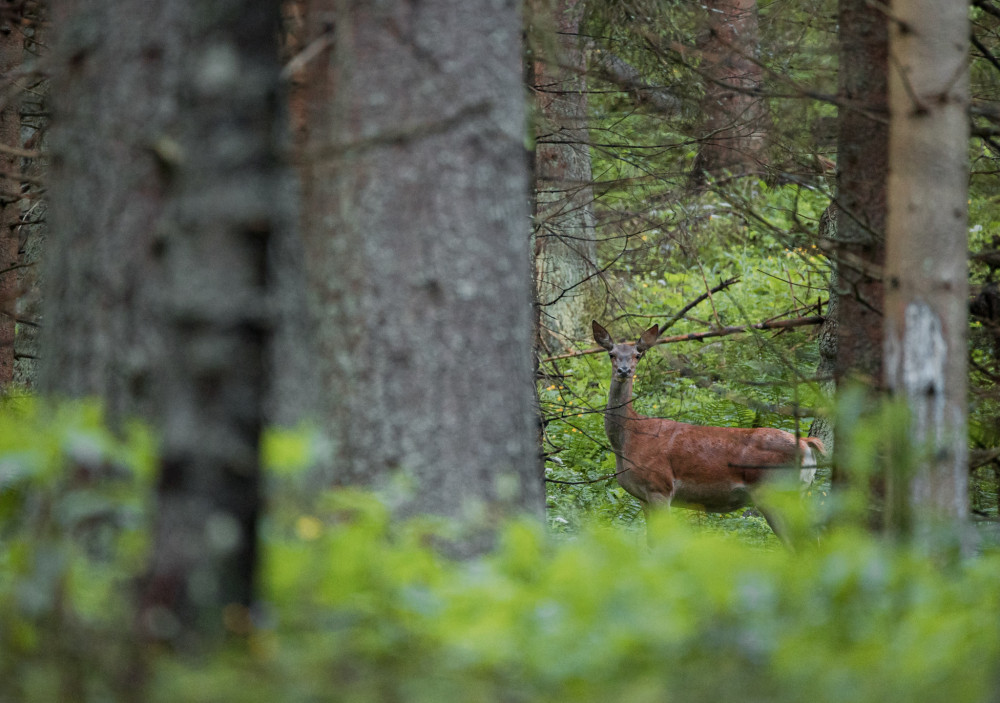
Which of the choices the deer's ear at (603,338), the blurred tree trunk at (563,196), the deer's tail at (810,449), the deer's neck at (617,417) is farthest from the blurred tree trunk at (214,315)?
the deer's tail at (810,449)

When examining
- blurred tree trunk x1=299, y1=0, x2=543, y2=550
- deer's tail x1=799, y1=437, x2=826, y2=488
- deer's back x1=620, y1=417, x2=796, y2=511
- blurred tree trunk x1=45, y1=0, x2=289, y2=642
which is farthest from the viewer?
deer's back x1=620, y1=417, x2=796, y2=511

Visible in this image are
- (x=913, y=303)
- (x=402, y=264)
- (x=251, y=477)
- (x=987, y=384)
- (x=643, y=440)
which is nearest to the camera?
(x=251, y=477)

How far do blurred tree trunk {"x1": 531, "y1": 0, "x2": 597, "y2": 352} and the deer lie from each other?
3.61 feet

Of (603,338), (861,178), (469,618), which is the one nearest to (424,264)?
(469,618)

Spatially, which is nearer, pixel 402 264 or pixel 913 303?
pixel 402 264

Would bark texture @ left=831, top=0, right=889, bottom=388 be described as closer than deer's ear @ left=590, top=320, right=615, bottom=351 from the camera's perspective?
Yes

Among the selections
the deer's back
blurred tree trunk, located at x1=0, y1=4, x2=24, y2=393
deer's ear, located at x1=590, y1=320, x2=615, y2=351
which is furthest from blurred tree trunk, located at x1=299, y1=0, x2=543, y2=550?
the deer's back

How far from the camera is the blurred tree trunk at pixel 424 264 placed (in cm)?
360

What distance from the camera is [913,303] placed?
412 centimetres

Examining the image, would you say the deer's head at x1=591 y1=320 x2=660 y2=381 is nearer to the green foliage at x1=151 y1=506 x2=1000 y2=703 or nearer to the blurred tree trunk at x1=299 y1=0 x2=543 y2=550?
the blurred tree trunk at x1=299 y1=0 x2=543 y2=550

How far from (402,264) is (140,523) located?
1315mm

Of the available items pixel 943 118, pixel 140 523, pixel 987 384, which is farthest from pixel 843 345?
pixel 140 523

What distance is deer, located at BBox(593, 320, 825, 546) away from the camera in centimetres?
1088

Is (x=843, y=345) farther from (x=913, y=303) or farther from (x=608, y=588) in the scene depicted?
(x=608, y=588)
